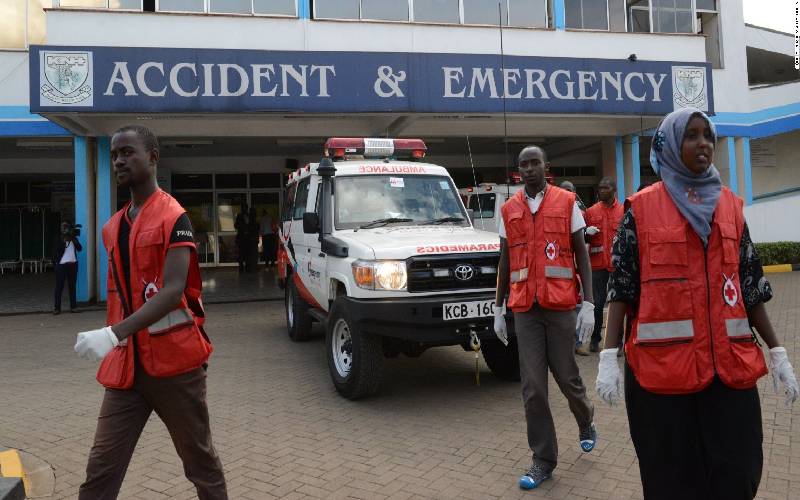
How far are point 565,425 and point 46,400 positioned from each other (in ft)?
16.0

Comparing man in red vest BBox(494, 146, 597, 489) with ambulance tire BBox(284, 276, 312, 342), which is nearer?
man in red vest BBox(494, 146, 597, 489)

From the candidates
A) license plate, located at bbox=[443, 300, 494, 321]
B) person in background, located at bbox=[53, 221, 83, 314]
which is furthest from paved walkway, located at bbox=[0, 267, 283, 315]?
license plate, located at bbox=[443, 300, 494, 321]

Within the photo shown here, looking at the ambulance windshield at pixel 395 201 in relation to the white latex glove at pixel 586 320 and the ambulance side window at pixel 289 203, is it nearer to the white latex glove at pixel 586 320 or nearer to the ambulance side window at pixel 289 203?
the ambulance side window at pixel 289 203

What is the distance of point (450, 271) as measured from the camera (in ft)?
17.8

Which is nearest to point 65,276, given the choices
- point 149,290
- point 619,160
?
point 149,290

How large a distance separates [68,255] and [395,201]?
27.1 ft

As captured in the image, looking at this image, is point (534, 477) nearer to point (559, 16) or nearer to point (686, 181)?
point (686, 181)

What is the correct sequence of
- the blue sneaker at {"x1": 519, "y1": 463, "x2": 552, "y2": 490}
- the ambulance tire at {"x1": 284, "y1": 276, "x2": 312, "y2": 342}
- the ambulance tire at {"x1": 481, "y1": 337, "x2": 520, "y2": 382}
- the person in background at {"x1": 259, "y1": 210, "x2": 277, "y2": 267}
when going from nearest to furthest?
the blue sneaker at {"x1": 519, "y1": 463, "x2": 552, "y2": 490} → the ambulance tire at {"x1": 481, "y1": 337, "x2": 520, "y2": 382} → the ambulance tire at {"x1": 284, "y1": 276, "x2": 312, "y2": 342} → the person in background at {"x1": 259, "y1": 210, "x2": 277, "y2": 267}

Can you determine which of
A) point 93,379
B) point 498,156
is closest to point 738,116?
point 498,156

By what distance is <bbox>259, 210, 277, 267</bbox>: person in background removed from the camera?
1923cm

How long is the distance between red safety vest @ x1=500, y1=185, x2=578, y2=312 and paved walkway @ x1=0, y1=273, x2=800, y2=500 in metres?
1.13

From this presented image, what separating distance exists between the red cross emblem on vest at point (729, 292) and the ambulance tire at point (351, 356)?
345 centimetres

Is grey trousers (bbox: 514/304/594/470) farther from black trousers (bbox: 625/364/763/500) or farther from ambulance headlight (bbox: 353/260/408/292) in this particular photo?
ambulance headlight (bbox: 353/260/408/292)

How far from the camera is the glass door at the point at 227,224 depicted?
19.8 metres
